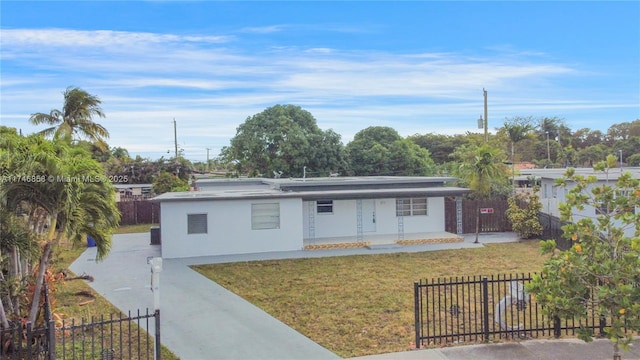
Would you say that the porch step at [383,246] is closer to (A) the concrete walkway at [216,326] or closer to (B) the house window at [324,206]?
(B) the house window at [324,206]

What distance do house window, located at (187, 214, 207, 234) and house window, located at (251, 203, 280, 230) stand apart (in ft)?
6.18

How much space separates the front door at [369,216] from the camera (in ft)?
74.6

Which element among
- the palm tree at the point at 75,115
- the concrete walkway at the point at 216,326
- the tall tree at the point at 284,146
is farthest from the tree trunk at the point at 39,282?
the tall tree at the point at 284,146

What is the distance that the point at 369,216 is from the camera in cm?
2283

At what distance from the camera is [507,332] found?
352 inches

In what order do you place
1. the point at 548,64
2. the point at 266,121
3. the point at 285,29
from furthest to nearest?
the point at 266,121
the point at 548,64
the point at 285,29

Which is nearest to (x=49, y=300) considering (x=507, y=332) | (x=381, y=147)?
(x=507, y=332)

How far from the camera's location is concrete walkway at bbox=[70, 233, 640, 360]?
8289 millimetres

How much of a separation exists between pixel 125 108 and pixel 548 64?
23.3 m

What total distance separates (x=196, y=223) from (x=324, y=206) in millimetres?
6005

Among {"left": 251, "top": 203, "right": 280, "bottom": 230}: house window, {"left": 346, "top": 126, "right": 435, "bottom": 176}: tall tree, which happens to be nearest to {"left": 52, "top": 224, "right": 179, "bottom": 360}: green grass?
{"left": 251, "top": 203, "right": 280, "bottom": 230}: house window

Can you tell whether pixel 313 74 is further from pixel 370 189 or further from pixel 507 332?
pixel 507 332

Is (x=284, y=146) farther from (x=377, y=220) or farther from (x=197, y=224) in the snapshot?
(x=197, y=224)

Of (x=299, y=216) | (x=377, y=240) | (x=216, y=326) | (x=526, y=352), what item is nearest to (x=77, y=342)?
(x=216, y=326)
